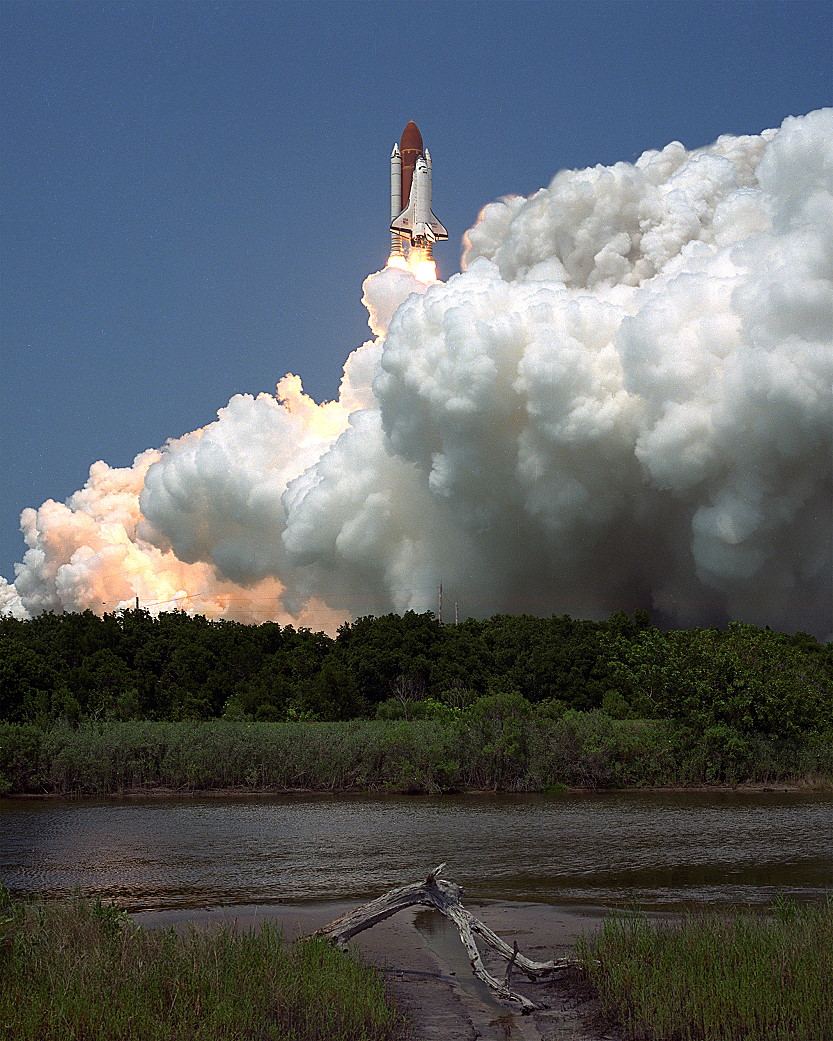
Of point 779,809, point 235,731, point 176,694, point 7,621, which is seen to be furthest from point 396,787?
point 7,621

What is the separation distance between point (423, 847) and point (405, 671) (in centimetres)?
2887

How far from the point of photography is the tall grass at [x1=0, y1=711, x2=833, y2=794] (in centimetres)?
3397

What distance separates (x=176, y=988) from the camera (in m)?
9.47

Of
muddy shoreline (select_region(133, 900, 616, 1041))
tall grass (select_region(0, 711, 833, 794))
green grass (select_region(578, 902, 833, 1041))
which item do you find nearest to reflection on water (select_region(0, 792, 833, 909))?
muddy shoreline (select_region(133, 900, 616, 1041))

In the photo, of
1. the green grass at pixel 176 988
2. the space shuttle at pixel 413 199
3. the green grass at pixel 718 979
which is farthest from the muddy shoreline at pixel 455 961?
the space shuttle at pixel 413 199

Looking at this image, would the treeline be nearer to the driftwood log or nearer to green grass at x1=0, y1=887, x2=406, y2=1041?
the driftwood log

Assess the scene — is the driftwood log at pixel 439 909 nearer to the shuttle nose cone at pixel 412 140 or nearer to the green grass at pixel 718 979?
the green grass at pixel 718 979

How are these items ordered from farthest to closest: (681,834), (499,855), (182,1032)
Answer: (681,834) → (499,855) → (182,1032)

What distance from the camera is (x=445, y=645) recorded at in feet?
177

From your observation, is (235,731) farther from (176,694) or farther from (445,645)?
(445,645)

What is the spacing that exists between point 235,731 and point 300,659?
1819 centimetres

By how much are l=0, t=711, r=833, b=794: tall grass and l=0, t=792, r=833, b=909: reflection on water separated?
4.36 ft

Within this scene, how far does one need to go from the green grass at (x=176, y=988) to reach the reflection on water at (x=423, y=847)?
Result: 644cm

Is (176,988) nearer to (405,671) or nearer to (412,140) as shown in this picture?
(405,671)
